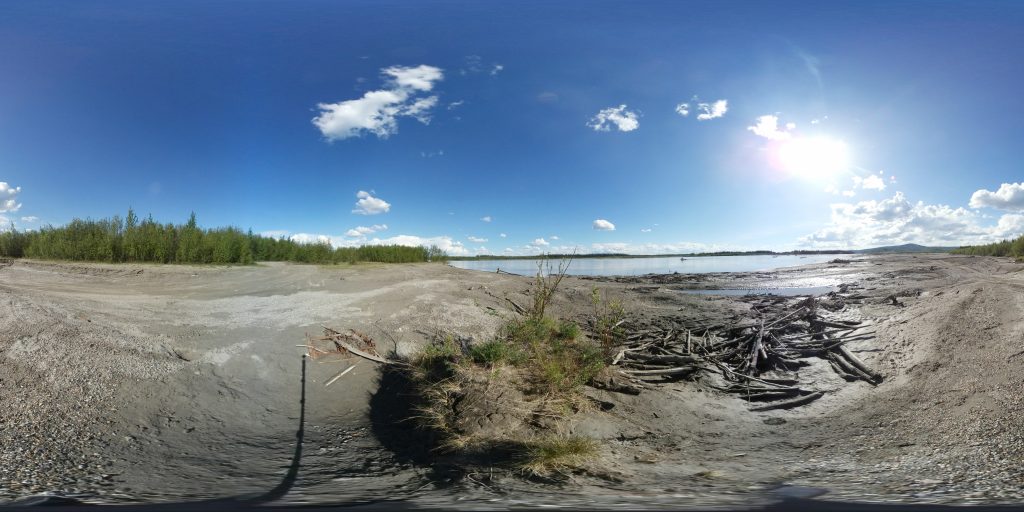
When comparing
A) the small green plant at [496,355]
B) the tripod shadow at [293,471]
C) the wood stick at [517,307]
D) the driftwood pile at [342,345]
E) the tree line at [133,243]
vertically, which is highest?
the tree line at [133,243]

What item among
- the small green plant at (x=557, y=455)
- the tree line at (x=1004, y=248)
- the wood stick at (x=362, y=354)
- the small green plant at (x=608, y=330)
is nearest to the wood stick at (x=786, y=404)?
the small green plant at (x=608, y=330)

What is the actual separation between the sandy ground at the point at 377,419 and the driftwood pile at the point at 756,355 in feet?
0.95

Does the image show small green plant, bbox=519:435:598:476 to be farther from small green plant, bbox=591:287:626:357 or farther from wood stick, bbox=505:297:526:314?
wood stick, bbox=505:297:526:314

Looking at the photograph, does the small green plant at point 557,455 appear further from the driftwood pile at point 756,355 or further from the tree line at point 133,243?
the tree line at point 133,243

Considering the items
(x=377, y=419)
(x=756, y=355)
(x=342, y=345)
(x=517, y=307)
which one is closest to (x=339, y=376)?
(x=342, y=345)

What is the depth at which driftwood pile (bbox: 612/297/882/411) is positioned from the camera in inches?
234

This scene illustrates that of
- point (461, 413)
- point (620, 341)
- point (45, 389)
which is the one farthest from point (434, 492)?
point (620, 341)

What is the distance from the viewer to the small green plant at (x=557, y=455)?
3232mm

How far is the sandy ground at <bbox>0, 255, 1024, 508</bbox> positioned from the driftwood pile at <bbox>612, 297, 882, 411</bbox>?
29cm

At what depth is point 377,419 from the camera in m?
5.32

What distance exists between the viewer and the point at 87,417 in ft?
13.8

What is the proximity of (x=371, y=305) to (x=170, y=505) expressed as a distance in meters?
6.84

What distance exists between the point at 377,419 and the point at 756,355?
5.99 meters

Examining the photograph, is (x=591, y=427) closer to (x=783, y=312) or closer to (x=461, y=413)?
(x=461, y=413)
